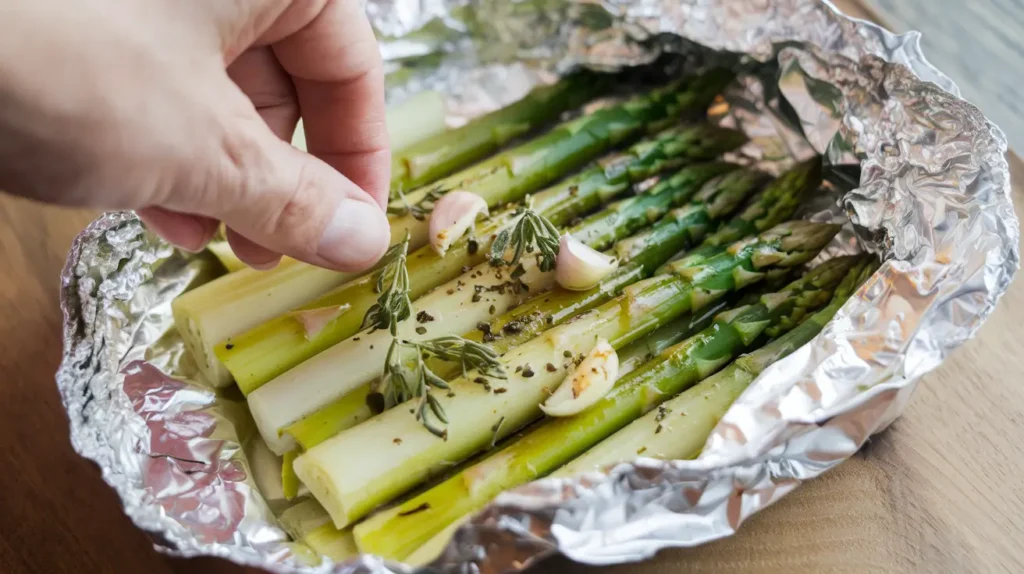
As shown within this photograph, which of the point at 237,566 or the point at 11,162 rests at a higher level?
the point at 11,162

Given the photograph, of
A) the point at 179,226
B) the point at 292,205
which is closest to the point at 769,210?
the point at 292,205

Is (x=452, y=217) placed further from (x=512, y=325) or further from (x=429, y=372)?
(x=429, y=372)

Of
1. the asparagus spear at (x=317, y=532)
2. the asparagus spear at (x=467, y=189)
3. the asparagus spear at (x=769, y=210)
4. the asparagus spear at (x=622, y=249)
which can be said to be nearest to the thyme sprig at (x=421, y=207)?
the asparagus spear at (x=467, y=189)

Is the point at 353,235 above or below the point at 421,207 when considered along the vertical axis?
above

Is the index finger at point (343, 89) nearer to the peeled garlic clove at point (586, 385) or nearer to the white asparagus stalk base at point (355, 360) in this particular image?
the white asparagus stalk base at point (355, 360)

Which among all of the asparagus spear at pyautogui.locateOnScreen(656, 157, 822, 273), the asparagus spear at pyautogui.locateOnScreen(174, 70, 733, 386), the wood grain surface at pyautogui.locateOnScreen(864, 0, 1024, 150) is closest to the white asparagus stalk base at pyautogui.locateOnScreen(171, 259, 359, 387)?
the asparagus spear at pyautogui.locateOnScreen(174, 70, 733, 386)

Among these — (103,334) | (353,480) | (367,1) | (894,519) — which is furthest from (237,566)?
(367,1)

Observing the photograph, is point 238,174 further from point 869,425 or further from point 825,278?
point 825,278
